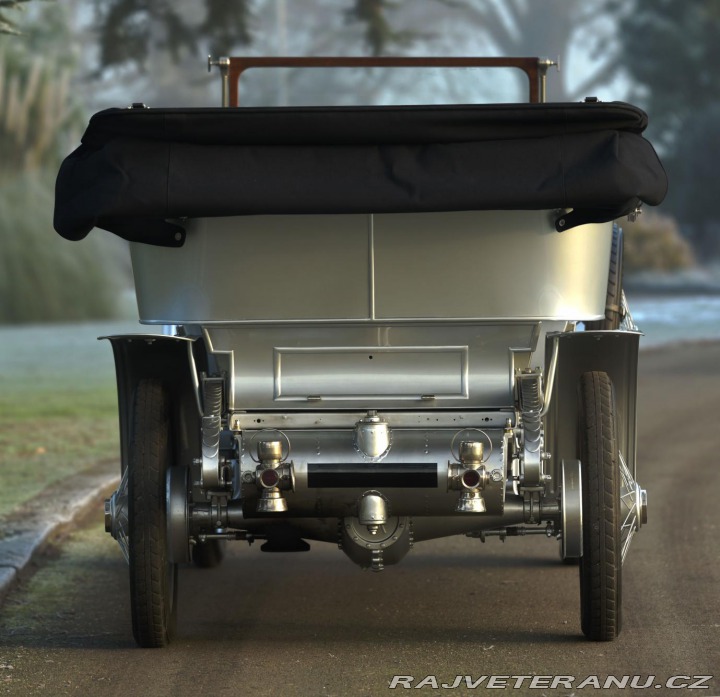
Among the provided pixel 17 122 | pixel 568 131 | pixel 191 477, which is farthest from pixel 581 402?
pixel 17 122

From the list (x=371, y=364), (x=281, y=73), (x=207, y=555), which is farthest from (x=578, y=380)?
(x=281, y=73)

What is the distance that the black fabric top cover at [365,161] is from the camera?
550 cm

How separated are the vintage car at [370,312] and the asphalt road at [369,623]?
11.5 inches

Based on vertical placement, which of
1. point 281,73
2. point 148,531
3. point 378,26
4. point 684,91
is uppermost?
point 684,91

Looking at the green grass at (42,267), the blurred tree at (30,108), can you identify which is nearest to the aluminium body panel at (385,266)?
the blurred tree at (30,108)

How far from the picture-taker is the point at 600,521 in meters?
5.74

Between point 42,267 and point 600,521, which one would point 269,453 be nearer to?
point 600,521

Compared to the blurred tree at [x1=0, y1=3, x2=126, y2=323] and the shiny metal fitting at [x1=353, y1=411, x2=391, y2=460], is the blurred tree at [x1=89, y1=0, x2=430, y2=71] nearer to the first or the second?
the blurred tree at [x1=0, y1=3, x2=126, y2=323]

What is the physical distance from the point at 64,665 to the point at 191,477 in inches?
36.2

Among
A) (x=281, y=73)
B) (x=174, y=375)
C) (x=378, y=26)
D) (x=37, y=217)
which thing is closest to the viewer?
(x=174, y=375)

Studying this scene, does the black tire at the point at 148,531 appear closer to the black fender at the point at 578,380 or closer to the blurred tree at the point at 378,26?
the black fender at the point at 578,380

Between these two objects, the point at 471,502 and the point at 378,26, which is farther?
the point at 378,26

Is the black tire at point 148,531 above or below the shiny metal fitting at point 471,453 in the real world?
below

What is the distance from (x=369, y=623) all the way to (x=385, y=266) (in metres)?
1.65
